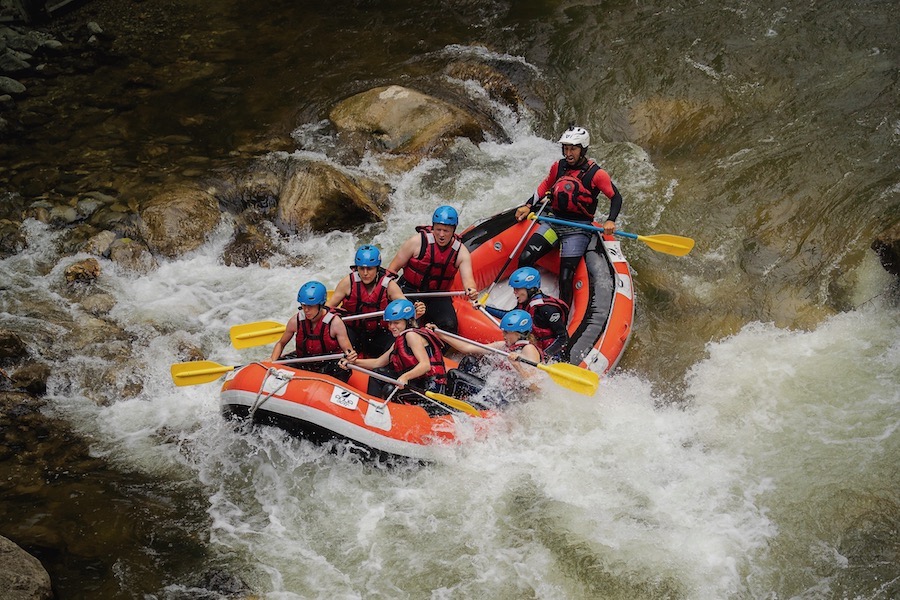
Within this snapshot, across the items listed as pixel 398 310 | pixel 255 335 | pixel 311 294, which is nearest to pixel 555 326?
pixel 398 310

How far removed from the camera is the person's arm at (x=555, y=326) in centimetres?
623

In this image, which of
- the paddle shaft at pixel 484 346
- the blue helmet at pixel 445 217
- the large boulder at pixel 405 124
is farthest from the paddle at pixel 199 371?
the large boulder at pixel 405 124

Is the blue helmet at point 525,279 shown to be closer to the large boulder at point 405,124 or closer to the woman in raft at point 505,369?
the woman in raft at point 505,369

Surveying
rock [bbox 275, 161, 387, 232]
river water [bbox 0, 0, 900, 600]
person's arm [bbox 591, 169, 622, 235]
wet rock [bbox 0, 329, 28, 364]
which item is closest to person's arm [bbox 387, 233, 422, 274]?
river water [bbox 0, 0, 900, 600]

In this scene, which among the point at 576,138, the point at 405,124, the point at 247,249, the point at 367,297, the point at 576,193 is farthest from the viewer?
the point at 405,124

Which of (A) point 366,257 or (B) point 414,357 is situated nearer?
(B) point 414,357

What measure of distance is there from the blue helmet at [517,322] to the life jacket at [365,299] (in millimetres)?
972

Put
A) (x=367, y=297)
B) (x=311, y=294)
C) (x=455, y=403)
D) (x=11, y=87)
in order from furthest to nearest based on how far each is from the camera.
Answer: (x=11, y=87), (x=367, y=297), (x=311, y=294), (x=455, y=403)

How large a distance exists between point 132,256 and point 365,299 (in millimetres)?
3123

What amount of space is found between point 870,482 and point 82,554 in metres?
5.29

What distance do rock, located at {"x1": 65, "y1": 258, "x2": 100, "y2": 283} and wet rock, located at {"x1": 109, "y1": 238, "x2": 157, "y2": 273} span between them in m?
0.23

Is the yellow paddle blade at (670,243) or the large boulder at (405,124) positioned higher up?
the large boulder at (405,124)

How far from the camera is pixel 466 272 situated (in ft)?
21.4

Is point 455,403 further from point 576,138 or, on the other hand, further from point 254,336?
point 576,138
